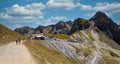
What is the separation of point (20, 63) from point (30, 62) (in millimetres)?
3124

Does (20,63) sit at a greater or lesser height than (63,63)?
greater

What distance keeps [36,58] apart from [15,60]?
6613 millimetres

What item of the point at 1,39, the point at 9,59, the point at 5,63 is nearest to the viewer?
the point at 5,63

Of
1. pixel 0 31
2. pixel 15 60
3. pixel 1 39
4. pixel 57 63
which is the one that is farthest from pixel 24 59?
pixel 0 31

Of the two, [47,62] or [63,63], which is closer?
[47,62]

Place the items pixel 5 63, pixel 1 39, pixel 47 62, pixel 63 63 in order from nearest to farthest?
pixel 5 63 → pixel 47 62 → pixel 63 63 → pixel 1 39

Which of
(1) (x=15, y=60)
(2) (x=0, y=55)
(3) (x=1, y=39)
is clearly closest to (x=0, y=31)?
(3) (x=1, y=39)

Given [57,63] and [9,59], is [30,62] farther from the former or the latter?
[57,63]

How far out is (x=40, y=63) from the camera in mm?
51250

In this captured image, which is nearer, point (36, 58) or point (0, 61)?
point (0, 61)

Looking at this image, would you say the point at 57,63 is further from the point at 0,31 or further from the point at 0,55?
the point at 0,31

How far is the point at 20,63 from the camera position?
47125 millimetres

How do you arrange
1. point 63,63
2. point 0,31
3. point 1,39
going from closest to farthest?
point 63,63 → point 1,39 → point 0,31

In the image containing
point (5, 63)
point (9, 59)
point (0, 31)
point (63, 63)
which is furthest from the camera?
point (0, 31)
